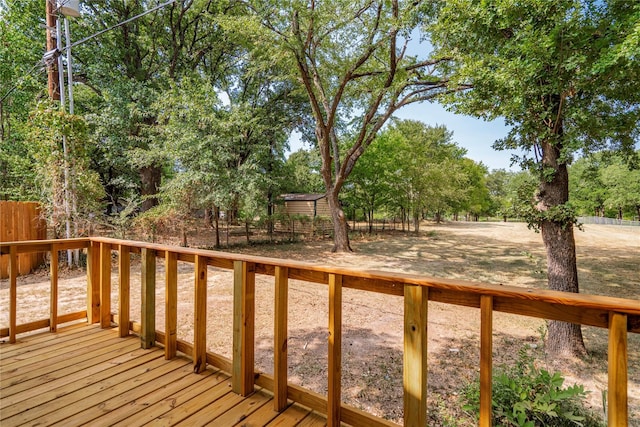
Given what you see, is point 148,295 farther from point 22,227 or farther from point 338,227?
point 338,227

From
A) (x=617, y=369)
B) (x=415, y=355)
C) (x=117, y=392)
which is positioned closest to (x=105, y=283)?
(x=117, y=392)

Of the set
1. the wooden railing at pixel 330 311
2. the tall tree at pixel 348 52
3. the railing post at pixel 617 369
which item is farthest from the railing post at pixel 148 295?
the tall tree at pixel 348 52

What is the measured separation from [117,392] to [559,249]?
4.74 m

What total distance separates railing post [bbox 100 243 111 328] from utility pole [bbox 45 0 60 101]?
6243 mm

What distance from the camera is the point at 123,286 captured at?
246 cm

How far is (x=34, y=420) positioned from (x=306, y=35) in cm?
922

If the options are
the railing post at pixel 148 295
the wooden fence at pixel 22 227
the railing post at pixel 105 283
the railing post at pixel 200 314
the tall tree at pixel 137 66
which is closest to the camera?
the railing post at pixel 200 314

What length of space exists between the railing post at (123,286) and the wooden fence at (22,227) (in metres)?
5.36

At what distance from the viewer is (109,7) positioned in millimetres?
9836

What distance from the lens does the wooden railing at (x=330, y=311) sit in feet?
3.16

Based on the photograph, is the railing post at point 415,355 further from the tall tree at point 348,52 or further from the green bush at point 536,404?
the tall tree at point 348,52

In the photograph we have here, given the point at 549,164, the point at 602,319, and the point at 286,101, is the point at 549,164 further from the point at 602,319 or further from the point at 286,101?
the point at 286,101

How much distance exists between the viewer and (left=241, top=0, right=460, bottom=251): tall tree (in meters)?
7.68

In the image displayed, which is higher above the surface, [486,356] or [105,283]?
[486,356]
